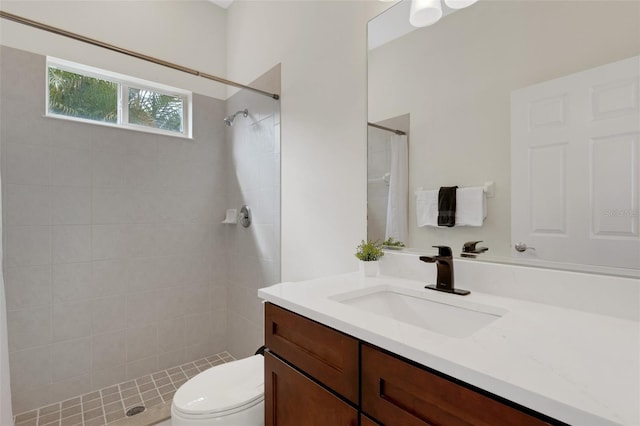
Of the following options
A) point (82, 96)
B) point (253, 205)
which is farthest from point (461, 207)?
point (82, 96)

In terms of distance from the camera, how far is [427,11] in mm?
1250

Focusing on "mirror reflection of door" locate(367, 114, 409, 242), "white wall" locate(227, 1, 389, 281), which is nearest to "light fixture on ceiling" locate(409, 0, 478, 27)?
"white wall" locate(227, 1, 389, 281)

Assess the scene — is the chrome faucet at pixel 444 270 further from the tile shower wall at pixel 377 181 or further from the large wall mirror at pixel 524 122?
the tile shower wall at pixel 377 181

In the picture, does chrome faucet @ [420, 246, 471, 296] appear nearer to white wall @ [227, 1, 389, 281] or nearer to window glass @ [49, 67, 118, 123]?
white wall @ [227, 1, 389, 281]

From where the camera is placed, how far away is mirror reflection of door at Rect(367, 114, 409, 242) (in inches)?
53.9

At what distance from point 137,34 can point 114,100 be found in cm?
50

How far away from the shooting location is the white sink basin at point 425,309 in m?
0.95

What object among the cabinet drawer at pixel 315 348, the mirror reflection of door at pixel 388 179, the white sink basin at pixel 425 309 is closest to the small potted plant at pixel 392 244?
the mirror reflection of door at pixel 388 179

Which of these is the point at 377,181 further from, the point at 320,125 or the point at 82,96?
the point at 82,96

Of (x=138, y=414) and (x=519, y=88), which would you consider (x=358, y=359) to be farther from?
(x=138, y=414)

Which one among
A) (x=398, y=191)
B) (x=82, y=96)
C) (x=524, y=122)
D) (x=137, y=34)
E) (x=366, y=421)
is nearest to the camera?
(x=366, y=421)

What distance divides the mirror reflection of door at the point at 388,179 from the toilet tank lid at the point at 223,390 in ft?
2.72

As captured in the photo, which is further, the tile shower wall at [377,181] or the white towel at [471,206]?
the tile shower wall at [377,181]

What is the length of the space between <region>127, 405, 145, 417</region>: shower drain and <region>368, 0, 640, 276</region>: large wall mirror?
6.02ft
